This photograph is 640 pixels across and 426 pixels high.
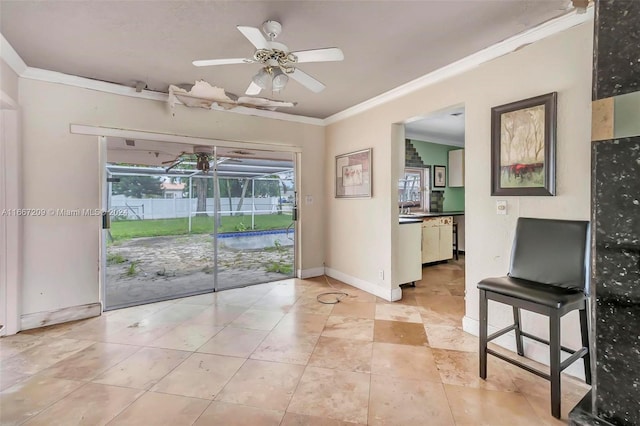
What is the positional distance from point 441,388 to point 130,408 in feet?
6.24

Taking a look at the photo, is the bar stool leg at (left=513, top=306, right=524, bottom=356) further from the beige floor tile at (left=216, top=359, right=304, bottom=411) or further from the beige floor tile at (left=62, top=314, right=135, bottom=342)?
the beige floor tile at (left=62, top=314, right=135, bottom=342)

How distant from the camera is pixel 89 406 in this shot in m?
1.74

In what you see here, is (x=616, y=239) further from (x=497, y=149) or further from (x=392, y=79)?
(x=392, y=79)

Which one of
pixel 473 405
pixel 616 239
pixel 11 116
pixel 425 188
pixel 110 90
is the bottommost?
pixel 473 405

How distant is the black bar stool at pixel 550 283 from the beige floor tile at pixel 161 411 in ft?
6.11

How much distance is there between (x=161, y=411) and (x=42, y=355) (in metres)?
1.42

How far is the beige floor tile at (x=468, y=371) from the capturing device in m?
1.94

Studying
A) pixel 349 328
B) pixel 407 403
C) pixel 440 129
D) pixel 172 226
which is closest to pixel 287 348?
pixel 349 328

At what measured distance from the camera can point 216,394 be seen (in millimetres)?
1850

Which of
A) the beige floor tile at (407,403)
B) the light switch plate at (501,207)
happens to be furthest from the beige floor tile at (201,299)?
the light switch plate at (501,207)

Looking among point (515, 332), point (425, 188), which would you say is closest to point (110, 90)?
point (515, 332)

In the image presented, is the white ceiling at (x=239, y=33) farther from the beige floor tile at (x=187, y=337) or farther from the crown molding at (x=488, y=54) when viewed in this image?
the beige floor tile at (x=187, y=337)

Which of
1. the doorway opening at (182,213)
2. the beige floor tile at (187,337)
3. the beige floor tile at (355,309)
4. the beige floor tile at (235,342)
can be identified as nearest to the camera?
the beige floor tile at (235,342)

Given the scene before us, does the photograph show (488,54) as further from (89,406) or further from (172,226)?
(172,226)
